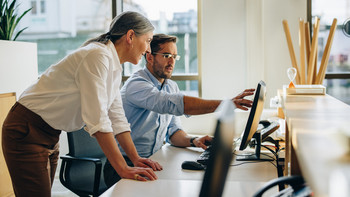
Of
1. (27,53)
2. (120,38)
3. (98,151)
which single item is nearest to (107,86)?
(120,38)

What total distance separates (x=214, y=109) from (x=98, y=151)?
36.9 inches

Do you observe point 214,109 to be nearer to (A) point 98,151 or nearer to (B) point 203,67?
(A) point 98,151

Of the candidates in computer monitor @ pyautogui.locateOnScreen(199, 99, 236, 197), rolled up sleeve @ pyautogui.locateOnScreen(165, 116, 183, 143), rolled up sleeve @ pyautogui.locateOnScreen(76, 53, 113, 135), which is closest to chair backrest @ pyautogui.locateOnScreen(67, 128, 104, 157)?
rolled up sleeve @ pyautogui.locateOnScreen(165, 116, 183, 143)

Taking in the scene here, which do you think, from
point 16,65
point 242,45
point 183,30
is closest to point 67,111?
point 16,65

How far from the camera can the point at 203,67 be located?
436cm

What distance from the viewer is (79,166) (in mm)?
2445

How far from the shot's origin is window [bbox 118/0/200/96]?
4.58m

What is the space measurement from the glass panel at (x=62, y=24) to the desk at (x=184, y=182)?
120 inches

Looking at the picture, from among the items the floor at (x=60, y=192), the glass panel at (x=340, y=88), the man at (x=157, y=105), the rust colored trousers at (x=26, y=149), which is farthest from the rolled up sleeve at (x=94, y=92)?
the glass panel at (x=340, y=88)

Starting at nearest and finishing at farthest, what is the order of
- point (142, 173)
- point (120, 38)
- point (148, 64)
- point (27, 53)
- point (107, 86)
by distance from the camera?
point (142, 173), point (107, 86), point (120, 38), point (148, 64), point (27, 53)

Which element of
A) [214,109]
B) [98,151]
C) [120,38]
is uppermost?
[120,38]

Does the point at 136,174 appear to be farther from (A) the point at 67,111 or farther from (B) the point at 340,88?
(B) the point at 340,88

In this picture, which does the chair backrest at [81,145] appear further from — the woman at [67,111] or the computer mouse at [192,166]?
the computer mouse at [192,166]

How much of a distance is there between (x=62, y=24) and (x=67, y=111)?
3362 mm
